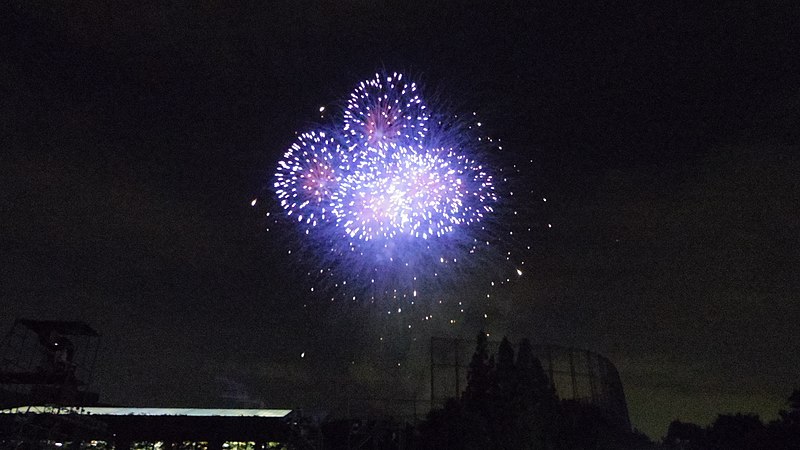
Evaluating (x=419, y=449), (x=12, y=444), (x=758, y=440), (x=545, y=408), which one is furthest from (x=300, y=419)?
(x=758, y=440)

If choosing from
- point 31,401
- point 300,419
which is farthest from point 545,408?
point 31,401

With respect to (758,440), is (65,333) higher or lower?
higher

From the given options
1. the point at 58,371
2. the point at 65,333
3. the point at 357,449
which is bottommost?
the point at 357,449

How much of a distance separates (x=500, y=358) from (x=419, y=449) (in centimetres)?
1252

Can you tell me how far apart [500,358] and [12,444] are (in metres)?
35.4

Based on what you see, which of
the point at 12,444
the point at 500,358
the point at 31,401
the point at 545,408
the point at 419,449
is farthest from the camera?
the point at 419,449

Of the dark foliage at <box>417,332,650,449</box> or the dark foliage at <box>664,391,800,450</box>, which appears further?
the dark foliage at <box>664,391,800,450</box>

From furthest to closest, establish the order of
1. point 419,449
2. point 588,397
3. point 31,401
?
point 588,397 → point 419,449 → point 31,401

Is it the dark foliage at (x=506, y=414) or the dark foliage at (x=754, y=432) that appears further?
the dark foliage at (x=754, y=432)

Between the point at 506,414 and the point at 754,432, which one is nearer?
the point at 506,414

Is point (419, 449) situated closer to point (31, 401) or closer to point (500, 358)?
point (500, 358)

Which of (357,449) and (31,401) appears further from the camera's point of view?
(357,449)

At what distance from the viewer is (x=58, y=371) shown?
33.2 metres

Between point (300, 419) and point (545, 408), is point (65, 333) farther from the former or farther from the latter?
point (545, 408)
